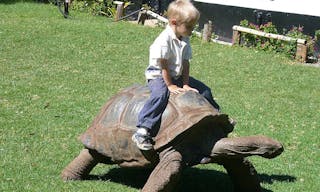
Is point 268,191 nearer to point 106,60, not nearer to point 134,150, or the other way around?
point 134,150

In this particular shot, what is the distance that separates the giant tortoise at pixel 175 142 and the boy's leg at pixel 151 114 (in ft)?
0.20

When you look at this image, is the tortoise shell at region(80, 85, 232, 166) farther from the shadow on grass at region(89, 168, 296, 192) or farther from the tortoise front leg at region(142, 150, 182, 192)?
the shadow on grass at region(89, 168, 296, 192)

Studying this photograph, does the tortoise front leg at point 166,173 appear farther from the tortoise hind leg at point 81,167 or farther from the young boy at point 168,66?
the tortoise hind leg at point 81,167

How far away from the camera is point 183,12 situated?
5242 mm

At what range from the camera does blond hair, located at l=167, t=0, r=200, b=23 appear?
5.24 m

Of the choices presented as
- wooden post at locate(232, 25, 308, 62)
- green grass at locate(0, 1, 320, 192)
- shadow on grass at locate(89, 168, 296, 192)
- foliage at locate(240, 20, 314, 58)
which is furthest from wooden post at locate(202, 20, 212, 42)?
shadow on grass at locate(89, 168, 296, 192)

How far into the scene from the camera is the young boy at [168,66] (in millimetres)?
5246

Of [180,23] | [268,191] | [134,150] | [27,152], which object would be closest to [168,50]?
[180,23]

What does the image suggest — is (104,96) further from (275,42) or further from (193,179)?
(275,42)

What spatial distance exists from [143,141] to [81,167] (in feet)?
3.45

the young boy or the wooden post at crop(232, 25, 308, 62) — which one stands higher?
the young boy

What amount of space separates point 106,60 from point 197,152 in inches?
304

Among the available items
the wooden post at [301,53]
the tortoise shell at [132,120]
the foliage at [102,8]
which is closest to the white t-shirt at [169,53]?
the tortoise shell at [132,120]

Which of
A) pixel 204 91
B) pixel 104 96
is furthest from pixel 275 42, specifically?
pixel 204 91
